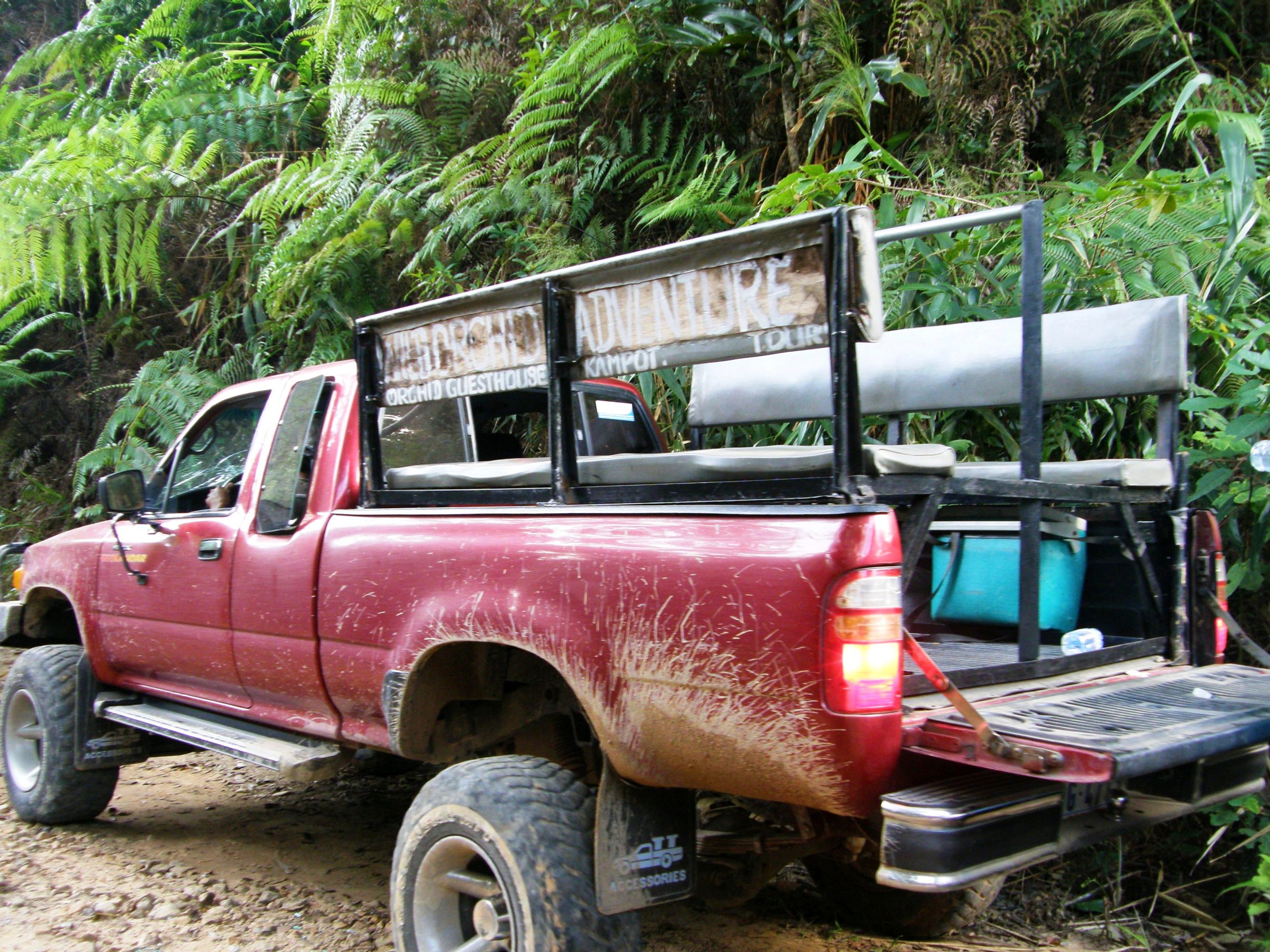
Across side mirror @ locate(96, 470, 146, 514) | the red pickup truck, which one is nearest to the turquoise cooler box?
the red pickup truck

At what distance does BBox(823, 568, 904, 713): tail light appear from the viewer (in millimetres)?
2002

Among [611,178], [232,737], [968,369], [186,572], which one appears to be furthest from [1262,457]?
[611,178]

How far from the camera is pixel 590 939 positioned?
92.7 inches

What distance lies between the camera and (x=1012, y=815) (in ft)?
6.58

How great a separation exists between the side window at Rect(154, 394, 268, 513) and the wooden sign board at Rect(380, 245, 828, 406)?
1.04 metres

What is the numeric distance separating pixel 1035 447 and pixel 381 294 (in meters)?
5.51

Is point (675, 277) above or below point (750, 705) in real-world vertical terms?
above

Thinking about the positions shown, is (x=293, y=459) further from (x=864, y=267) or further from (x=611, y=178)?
(x=611, y=178)

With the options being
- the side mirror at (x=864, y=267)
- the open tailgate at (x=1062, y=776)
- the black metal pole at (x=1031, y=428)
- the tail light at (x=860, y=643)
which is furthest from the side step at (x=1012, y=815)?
the side mirror at (x=864, y=267)

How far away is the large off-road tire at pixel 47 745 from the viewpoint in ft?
14.3

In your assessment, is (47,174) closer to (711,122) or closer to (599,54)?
(599,54)

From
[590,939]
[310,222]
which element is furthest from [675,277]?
[310,222]

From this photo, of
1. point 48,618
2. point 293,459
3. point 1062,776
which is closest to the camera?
point 1062,776

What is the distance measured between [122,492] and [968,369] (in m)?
3.27
